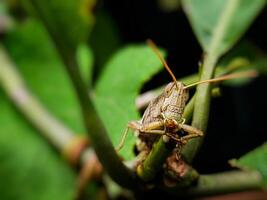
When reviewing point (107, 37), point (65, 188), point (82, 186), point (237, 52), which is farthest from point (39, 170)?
point (237, 52)

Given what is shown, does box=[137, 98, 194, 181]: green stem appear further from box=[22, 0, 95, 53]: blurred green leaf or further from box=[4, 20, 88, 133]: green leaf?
box=[4, 20, 88, 133]: green leaf

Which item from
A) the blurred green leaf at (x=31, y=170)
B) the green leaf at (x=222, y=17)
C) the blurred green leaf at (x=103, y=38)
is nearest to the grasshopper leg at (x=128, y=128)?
the green leaf at (x=222, y=17)

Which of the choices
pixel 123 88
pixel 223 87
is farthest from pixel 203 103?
pixel 223 87

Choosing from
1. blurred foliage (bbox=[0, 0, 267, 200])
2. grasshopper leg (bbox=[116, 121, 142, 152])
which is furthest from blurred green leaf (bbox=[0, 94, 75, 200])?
grasshopper leg (bbox=[116, 121, 142, 152])

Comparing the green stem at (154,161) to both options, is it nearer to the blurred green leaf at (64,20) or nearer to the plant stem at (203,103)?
the plant stem at (203,103)

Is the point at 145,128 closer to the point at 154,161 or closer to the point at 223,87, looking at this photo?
the point at 154,161

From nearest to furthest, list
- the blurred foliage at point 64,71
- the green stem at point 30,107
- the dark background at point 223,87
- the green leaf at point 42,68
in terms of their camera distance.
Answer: the blurred foliage at point 64,71, the dark background at point 223,87, the green stem at point 30,107, the green leaf at point 42,68
